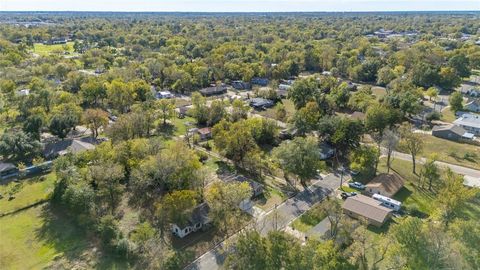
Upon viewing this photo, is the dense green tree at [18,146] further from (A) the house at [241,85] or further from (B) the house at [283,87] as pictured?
(B) the house at [283,87]

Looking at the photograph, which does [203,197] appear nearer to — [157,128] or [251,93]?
[157,128]

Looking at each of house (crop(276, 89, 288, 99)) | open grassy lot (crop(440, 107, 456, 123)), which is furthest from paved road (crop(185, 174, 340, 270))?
house (crop(276, 89, 288, 99))

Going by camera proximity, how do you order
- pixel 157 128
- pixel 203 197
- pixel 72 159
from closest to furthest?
1. pixel 203 197
2. pixel 72 159
3. pixel 157 128

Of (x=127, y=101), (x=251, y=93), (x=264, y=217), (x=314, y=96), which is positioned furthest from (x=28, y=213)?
(x=251, y=93)

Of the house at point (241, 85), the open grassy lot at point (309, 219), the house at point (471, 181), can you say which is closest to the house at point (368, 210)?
the open grassy lot at point (309, 219)

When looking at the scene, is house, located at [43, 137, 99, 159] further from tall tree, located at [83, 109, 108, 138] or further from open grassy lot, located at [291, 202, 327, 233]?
open grassy lot, located at [291, 202, 327, 233]

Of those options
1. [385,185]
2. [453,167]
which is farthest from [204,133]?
[453,167]

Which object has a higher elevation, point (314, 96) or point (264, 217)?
point (314, 96)

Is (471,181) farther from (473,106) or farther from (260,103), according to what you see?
(260,103)
